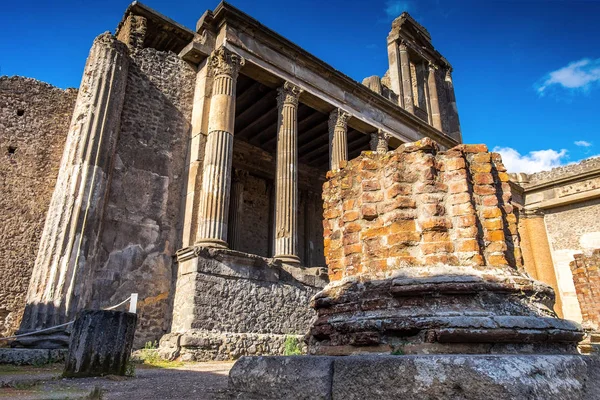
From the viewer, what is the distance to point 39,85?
411 inches

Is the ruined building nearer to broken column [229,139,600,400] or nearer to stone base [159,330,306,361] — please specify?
stone base [159,330,306,361]

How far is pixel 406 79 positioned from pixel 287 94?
8.83 m

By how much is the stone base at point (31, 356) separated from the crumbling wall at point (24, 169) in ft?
11.0

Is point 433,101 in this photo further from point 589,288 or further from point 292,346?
point 292,346

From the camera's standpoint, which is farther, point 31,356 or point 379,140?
point 379,140

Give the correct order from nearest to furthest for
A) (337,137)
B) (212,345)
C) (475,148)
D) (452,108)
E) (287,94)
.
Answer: (475,148), (212,345), (287,94), (337,137), (452,108)

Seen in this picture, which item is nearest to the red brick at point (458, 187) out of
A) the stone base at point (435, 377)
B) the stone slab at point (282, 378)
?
the stone base at point (435, 377)

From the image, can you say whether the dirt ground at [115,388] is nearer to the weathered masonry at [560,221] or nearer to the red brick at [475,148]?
the red brick at [475,148]

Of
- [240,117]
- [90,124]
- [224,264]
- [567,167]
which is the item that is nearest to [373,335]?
[224,264]

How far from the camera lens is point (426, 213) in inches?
109

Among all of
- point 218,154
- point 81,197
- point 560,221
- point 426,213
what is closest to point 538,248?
point 560,221

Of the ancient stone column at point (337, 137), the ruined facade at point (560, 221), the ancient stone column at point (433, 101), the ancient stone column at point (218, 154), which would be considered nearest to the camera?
the ancient stone column at point (218, 154)

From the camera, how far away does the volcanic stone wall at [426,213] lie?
269cm

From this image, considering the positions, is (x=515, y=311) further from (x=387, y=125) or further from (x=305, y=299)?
(x=387, y=125)
